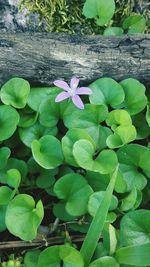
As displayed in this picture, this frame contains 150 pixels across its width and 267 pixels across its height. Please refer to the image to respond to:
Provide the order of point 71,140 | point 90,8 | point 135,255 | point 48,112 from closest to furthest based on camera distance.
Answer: point 135,255 → point 71,140 → point 48,112 → point 90,8

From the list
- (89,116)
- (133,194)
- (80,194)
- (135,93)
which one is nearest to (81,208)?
(80,194)

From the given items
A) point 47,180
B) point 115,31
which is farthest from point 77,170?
point 115,31

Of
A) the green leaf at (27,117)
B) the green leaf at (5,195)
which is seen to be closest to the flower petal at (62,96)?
the green leaf at (27,117)

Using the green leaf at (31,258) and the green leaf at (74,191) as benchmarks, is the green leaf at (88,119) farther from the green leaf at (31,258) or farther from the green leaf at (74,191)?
the green leaf at (31,258)

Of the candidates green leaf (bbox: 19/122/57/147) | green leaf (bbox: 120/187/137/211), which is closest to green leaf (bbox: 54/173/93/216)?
green leaf (bbox: 120/187/137/211)

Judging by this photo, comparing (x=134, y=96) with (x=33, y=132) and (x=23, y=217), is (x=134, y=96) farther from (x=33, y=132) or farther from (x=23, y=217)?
(x=23, y=217)

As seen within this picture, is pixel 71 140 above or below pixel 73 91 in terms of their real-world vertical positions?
below

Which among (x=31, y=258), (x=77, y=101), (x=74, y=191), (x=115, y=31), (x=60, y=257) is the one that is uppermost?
(x=115, y=31)

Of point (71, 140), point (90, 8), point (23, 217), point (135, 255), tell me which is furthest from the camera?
point (90, 8)
